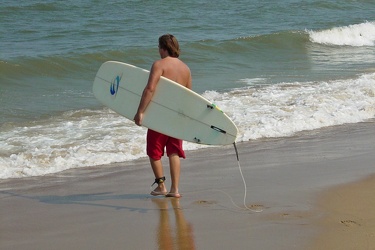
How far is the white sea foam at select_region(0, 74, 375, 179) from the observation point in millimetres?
8328

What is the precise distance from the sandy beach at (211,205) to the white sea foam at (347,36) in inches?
609

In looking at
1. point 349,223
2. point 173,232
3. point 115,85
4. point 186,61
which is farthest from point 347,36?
point 173,232

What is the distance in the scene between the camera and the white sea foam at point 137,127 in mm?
8328

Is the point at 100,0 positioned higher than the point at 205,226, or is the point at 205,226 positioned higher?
the point at 205,226

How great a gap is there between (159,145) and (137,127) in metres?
3.43

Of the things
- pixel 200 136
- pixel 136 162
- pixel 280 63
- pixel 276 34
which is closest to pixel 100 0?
pixel 276 34

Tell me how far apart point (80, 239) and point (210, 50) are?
47.2 ft

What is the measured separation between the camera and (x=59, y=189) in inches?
276

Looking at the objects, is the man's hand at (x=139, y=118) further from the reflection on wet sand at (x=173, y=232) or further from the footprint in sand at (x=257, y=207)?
the footprint in sand at (x=257, y=207)

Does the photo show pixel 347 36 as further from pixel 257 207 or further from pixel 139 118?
pixel 257 207

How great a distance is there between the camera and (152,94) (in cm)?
641

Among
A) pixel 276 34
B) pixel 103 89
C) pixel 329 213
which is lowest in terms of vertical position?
pixel 276 34

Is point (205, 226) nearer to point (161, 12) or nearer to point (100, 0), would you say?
point (161, 12)

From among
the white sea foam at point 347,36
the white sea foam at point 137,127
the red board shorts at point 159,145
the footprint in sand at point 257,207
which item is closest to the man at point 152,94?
the red board shorts at point 159,145
